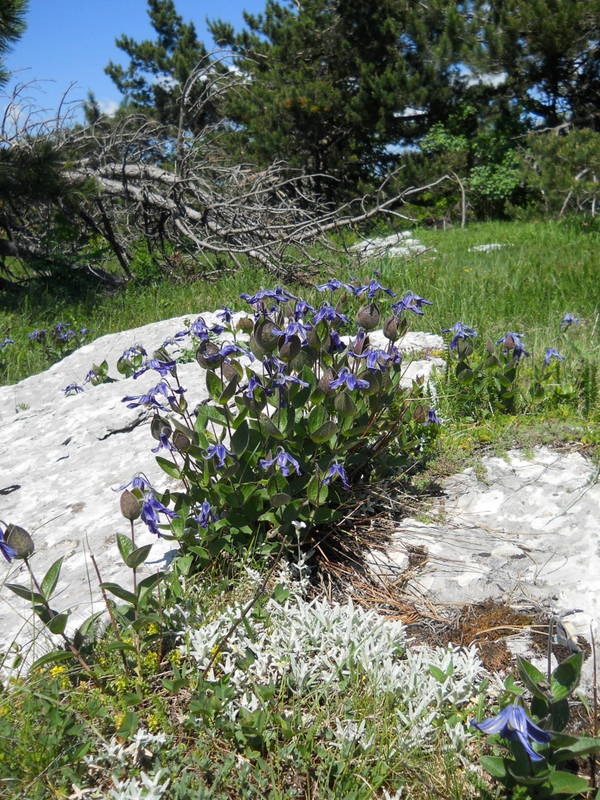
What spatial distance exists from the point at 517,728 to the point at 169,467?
140 centimetres

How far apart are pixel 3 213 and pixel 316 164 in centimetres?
1117

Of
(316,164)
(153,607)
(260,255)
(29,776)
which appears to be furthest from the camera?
(316,164)

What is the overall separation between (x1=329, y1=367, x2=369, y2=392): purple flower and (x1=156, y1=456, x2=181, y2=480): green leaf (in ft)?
2.02

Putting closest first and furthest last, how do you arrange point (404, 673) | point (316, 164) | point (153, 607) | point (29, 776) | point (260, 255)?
point (29, 776)
point (404, 673)
point (153, 607)
point (260, 255)
point (316, 164)

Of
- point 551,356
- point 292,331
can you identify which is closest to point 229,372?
point 292,331

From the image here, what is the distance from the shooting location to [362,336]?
8.10 ft

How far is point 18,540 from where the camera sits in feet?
5.86

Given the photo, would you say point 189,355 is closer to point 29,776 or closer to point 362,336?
point 362,336

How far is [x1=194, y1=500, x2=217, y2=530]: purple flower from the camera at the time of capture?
2133 millimetres

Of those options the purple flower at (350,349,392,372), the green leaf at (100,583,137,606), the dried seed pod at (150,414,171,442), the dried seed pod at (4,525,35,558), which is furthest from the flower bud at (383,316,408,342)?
the dried seed pod at (4,525,35,558)

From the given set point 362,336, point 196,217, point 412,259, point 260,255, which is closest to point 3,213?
point 196,217

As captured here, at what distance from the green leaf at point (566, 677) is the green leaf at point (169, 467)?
4.34 feet

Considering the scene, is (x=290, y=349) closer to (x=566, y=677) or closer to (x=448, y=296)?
(x=566, y=677)

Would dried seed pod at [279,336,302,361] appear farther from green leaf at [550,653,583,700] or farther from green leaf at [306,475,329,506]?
green leaf at [550,653,583,700]
